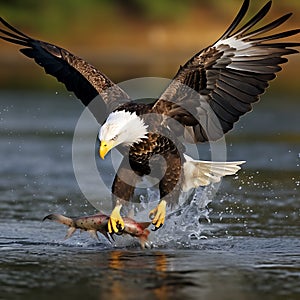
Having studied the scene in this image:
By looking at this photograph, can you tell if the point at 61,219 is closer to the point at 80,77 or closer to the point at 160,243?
the point at 160,243

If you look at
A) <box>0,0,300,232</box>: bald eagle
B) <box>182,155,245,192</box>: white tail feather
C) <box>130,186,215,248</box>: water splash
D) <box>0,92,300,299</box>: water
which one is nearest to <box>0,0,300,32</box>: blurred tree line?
<box>0,92,300,299</box>: water

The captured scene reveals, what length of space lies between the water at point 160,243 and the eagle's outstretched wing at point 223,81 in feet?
2.66

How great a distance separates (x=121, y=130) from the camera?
7.69 meters

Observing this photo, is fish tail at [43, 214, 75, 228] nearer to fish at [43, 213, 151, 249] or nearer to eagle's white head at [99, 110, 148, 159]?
fish at [43, 213, 151, 249]

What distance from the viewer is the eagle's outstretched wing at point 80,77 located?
334 inches

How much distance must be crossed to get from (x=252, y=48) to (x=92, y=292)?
2.60 m

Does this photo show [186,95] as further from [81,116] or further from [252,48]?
[81,116]

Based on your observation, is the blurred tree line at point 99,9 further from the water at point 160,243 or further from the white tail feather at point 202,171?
the white tail feather at point 202,171

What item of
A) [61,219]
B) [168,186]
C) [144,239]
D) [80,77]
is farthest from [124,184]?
[80,77]

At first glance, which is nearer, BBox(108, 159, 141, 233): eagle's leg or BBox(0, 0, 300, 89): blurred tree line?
BBox(108, 159, 141, 233): eagle's leg

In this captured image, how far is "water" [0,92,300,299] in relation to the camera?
21.7 feet

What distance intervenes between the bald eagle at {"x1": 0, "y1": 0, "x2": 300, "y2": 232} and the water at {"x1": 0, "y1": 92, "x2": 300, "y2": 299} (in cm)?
39

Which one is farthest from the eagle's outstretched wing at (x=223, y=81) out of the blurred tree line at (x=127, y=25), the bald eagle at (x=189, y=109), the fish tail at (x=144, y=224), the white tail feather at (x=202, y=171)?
the blurred tree line at (x=127, y=25)

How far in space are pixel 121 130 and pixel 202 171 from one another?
1.11 meters
